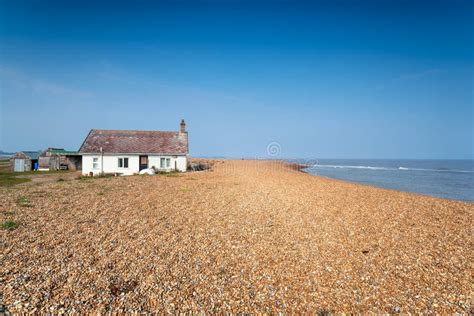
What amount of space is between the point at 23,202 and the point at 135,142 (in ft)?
66.9

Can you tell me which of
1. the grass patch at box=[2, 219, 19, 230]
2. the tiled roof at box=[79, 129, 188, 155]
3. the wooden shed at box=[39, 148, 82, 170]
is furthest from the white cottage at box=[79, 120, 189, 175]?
the grass patch at box=[2, 219, 19, 230]

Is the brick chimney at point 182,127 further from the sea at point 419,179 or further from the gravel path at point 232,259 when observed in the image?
the sea at point 419,179

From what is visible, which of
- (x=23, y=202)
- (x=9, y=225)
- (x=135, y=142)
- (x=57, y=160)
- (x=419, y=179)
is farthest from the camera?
(x=419, y=179)

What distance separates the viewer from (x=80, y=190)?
17797 millimetres

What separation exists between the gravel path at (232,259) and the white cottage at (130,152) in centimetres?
1872

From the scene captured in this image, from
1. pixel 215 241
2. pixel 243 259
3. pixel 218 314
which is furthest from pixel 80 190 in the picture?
pixel 218 314

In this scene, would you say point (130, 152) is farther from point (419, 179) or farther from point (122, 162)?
point (419, 179)

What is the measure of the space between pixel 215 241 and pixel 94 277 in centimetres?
364

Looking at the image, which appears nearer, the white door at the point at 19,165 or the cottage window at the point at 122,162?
the cottage window at the point at 122,162

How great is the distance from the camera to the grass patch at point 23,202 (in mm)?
12820

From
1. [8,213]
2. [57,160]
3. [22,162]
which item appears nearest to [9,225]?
[8,213]

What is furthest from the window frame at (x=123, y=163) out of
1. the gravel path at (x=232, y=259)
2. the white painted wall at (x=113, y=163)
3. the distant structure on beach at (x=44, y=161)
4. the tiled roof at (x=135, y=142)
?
the gravel path at (x=232, y=259)

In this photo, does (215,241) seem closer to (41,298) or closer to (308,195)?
(41,298)

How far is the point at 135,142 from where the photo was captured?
109 ft
